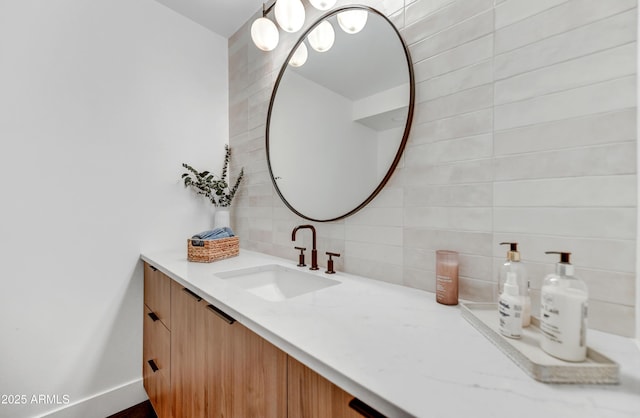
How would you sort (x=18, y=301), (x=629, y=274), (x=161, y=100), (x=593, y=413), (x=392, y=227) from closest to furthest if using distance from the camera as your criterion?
(x=593, y=413) < (x=629, y=274) < (x=392, y=227) < (x=18, y=301) < (x=161, y=100)

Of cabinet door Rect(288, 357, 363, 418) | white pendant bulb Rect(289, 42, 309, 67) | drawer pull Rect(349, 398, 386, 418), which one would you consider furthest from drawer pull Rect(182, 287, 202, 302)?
white pendant bulb Rect(289, 42, 309, 67)

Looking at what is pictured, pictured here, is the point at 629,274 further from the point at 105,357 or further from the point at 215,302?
the point at 105,357

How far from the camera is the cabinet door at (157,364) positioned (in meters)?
1.24

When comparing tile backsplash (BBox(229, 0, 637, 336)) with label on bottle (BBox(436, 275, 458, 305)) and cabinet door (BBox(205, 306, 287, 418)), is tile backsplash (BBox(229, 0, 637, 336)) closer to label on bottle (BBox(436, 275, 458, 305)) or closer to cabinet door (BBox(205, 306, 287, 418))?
label on bottle (BBox(436, 275, 458, 305))

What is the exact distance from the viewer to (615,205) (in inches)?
23.9

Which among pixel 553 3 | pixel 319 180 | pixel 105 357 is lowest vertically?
pixel 105 357

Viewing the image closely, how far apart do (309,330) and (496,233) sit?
596mm

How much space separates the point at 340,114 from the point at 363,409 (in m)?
1.07

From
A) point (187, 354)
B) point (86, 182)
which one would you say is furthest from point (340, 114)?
point (86, 182)

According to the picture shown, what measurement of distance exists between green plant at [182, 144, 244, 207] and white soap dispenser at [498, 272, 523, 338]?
1.62 metres

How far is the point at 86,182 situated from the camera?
142 cm

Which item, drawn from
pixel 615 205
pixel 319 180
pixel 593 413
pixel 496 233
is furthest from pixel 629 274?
pixel 319 180

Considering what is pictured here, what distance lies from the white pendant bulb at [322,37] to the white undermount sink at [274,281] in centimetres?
108

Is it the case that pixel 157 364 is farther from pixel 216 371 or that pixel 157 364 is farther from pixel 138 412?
pixel 216 371
